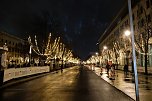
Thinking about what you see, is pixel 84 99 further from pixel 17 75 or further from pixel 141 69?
pixel 141 69

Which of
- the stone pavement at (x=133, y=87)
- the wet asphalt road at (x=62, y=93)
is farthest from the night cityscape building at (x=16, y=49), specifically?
the wet asphalt road at (x=62, y=93)

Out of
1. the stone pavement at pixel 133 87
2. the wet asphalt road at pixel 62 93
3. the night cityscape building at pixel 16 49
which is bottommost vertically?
the wet asphalt road at pixel 62 93

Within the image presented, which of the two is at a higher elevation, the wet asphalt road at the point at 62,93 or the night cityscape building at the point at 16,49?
the night cityscape building at the point at 16,49

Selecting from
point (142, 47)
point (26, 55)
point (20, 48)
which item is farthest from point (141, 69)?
point (20, 48)

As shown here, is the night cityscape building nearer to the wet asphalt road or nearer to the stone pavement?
the stone pavement

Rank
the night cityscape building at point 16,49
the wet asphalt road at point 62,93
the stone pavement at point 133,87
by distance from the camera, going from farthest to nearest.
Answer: the night cityscape building at point 16,49
the stone pavement at point 133,87
the wet asphalt road at point 62,93

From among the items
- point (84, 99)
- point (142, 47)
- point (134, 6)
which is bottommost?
point (84, 99)

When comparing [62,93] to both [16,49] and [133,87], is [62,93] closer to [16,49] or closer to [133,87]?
[133,87]

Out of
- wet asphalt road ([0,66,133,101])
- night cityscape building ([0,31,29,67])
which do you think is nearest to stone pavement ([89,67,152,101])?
wet asphalt road ([0,66,133,101])

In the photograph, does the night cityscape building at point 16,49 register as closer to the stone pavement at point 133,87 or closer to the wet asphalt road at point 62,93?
the stone pavement at point 133,87

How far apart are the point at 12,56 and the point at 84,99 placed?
94.9 metres

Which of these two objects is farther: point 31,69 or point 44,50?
point 44,50

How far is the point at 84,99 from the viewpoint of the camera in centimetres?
1323

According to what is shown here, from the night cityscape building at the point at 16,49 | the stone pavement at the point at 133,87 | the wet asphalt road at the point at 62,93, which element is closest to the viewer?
the wet asphalt road at the point at 62,93
